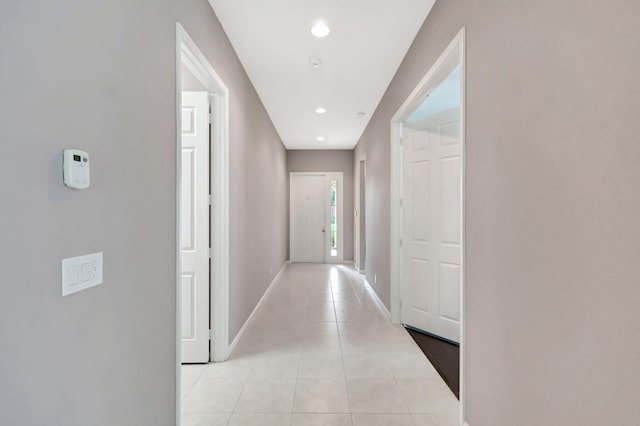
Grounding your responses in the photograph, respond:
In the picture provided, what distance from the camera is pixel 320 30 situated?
258cm

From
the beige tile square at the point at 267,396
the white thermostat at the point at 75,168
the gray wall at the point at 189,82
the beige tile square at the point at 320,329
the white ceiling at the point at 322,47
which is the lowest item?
the beige tile square at the point at 267,396

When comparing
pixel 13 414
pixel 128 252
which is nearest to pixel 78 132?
pixel 128 252

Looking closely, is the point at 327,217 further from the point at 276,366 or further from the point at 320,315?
the point at 276,366

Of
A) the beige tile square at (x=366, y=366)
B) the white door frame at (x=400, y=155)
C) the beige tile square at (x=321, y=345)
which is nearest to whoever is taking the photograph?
the white door frame at (x=400, y=155)

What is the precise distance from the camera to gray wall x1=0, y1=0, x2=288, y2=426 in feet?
2.65

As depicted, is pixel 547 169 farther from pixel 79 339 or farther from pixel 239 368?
pixel 239 368

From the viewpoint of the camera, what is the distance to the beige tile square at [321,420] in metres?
1.88

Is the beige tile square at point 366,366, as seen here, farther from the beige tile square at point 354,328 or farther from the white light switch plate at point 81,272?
the white light switch plate at point 81,272

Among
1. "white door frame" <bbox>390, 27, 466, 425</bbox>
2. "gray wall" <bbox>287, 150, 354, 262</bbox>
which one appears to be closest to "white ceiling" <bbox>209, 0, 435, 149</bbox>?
"white door frame" <bbox>390, 27, 466, 425</bbox>

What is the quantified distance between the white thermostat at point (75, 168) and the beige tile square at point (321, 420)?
5.65 feet

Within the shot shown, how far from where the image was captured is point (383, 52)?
299cm

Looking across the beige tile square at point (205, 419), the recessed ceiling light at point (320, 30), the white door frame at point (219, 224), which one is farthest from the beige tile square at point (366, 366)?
the recessed ceiling light at point (320, 30)

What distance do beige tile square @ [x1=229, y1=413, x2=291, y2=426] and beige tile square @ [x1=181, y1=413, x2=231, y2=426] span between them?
0.17ft

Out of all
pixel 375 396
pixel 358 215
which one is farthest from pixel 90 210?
pixel 358 215
